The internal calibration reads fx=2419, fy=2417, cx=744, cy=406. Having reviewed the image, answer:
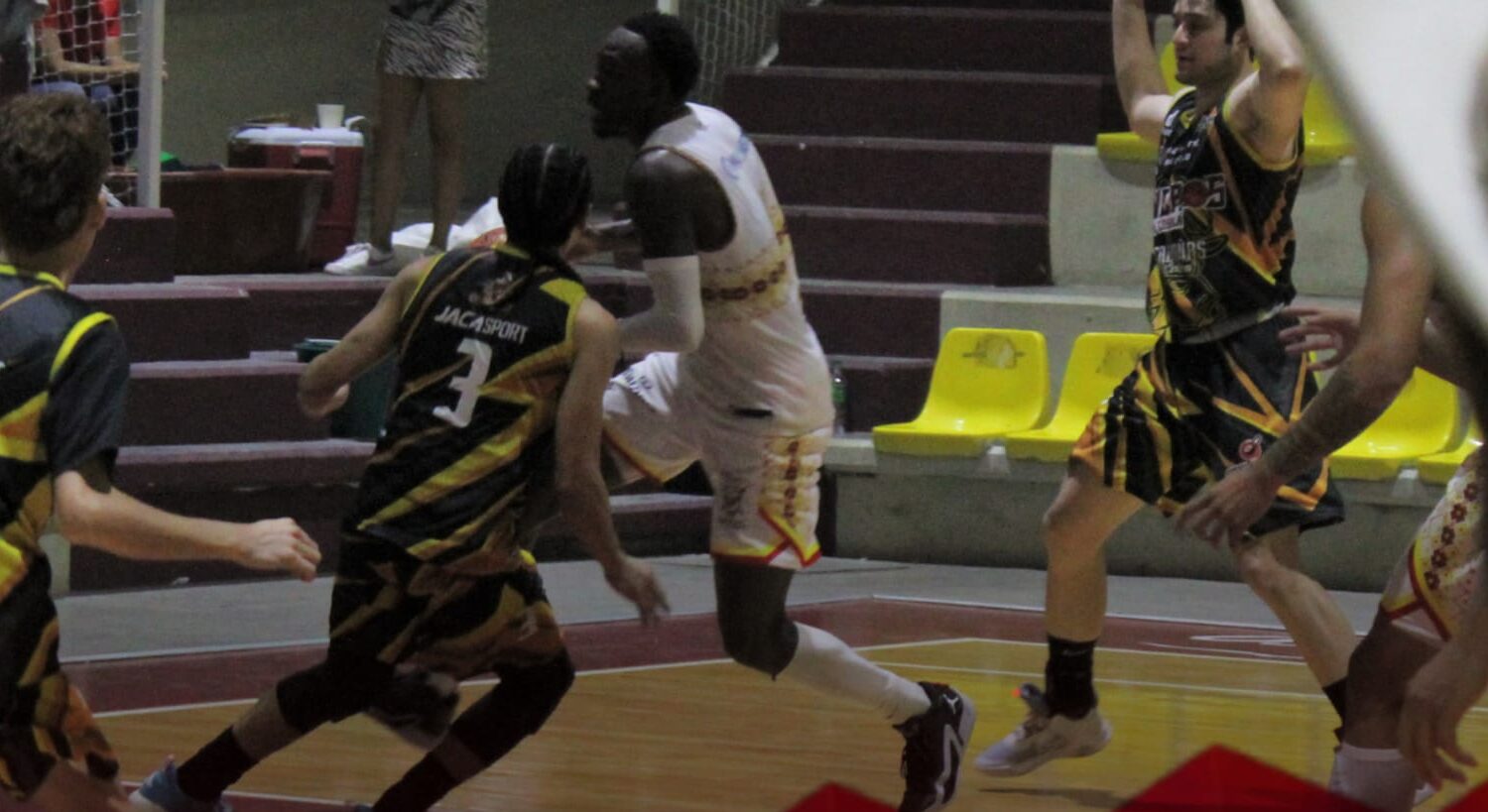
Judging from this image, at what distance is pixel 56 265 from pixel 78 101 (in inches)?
8.9

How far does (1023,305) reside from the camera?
9.57 m

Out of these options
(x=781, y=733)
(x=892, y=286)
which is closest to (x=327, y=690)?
(x=781, y=733)

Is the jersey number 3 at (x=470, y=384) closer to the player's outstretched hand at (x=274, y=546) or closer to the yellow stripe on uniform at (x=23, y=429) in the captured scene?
the player's outstretched hand at (x=274, y=546)

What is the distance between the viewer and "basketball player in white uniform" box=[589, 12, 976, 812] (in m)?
4.70

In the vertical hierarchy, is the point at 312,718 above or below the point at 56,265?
below

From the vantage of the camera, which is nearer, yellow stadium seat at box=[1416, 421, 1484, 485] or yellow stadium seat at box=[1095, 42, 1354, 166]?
→ yellow stadium seat at box=[1416, 421, 1484, 485]

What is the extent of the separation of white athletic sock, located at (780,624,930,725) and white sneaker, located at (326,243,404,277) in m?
5.26

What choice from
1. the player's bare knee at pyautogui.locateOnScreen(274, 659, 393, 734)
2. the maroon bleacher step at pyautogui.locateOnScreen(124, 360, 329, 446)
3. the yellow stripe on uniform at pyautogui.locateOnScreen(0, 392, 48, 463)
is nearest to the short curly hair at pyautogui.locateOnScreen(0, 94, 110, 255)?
the yellow stripe on uniform at pyautogui.locateOnScreen(0, 392, 48, 463)

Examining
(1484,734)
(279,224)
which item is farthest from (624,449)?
(279,224)

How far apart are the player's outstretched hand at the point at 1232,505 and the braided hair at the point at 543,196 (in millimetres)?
1214

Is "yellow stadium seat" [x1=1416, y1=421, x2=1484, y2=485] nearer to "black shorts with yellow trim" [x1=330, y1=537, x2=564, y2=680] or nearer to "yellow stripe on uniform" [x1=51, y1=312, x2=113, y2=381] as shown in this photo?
"black shorts with yellow trim" [x1=330, y1=537, x2=564, y2=680]

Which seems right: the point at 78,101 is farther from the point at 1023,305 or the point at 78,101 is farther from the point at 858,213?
the point at 858,213

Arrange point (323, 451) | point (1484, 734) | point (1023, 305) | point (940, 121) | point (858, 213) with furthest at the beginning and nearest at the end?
point (940, 121) → point (858, 213) → point (1023, 305) → point (323, 451) → point (1484, 734)

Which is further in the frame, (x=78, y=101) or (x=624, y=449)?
(x=624, y=449)
